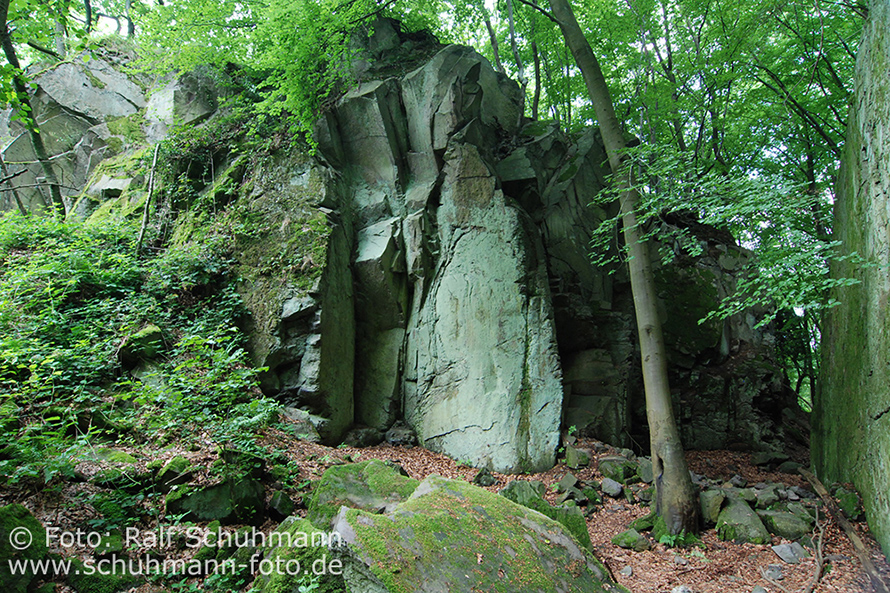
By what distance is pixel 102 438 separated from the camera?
4.73 metres

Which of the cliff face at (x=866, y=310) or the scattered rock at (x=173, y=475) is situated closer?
the scattered rock at (x=173, y=475)

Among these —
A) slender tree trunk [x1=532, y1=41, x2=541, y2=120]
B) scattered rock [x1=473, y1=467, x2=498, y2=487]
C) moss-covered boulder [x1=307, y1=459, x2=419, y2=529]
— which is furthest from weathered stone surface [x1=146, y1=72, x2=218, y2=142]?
scattered rock [x1=473, y1=467, x2=498, y2=487]

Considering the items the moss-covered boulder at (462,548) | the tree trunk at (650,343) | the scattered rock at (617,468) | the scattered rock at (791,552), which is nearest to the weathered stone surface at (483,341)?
the scattered rock at (617,468)

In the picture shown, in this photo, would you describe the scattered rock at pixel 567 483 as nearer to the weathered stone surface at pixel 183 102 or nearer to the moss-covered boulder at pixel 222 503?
the moss-covered boulder at pixel 222 503

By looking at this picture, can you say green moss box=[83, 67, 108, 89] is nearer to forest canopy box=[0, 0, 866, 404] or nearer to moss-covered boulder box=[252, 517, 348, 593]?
forest canopy box=[0, 0, 866, 404]

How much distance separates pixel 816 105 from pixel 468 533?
12.8 meters

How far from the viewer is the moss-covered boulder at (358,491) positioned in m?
4.09

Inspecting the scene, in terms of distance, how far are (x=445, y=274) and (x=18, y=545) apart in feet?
25.6

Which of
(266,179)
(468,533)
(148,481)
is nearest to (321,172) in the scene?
(266,179)

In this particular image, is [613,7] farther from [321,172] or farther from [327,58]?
[321,172]

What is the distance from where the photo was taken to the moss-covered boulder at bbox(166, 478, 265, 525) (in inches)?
163

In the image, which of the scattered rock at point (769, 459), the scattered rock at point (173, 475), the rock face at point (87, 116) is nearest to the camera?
the scattered rock at point (173, 475)

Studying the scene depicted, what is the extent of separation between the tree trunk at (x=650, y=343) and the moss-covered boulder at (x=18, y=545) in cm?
641

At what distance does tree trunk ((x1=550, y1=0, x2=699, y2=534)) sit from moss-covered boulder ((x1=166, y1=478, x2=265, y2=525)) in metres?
5.07
